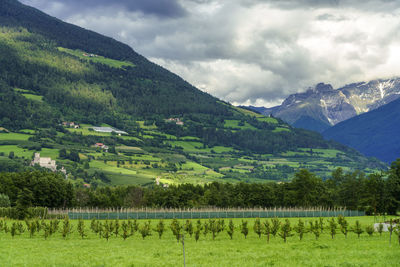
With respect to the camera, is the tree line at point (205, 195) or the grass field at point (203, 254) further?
the tree line at point (205, 195)

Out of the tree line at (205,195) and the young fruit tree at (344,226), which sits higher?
the tree line at (205,195)

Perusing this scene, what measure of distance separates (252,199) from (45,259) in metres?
106

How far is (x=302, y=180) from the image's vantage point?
144500 millimetres

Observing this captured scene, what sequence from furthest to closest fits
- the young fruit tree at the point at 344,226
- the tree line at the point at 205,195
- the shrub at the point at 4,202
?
the tree line at the point at 205,195 < the shrub at the point at 4,202 < the young fruit tree at the point at 344,226

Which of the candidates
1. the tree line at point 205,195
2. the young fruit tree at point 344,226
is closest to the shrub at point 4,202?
the tree line at point 205,195

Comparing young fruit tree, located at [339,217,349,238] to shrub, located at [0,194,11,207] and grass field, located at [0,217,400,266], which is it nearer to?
grass field, located at [0,217,400,266]

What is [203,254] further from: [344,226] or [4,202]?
[4,202]

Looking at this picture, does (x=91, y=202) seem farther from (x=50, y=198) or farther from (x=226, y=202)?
(x=226, y=202)

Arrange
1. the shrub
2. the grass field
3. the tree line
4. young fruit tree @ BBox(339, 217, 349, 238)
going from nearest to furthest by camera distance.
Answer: the grass field < young fruit tree @ BBox(339, 217, 349, 238) < the shrub < the tree line

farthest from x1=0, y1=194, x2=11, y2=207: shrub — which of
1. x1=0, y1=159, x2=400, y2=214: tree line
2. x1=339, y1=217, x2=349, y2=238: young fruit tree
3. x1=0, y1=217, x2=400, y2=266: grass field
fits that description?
x1=339, y1=217, x2=349, y2=238: young fruit tree

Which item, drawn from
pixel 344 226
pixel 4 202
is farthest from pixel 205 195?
pixel 344 226

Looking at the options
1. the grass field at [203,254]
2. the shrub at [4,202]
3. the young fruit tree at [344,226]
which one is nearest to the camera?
the grass field at [203,254]

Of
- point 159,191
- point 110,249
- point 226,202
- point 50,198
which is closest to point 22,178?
point 50,198

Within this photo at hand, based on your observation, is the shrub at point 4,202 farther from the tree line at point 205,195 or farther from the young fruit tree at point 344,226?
the young fruit tree at point 344,226
